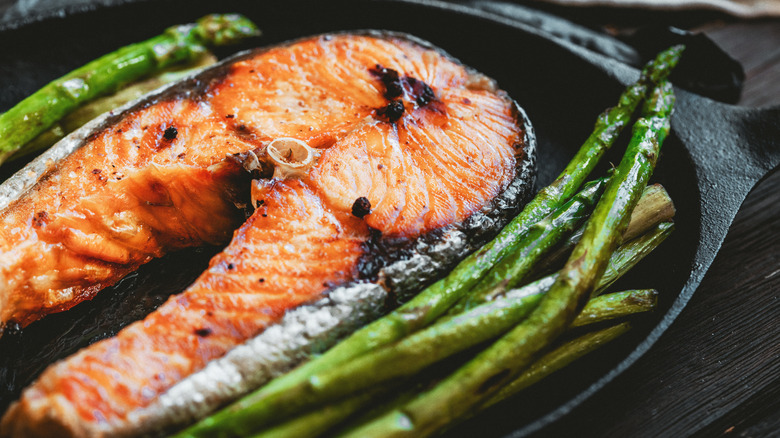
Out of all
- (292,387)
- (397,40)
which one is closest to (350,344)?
(292,387)

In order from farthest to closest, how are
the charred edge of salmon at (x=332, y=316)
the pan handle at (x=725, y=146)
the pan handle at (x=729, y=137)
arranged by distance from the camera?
the pan handle at (x=729, y=137), the pan handle at (x=725, y=146), the charred edge of salmon at (x=332, y=316)

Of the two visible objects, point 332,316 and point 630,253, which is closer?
point 332,316

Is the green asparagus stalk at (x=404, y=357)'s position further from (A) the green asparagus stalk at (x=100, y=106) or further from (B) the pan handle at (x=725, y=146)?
(A) the green asparagus stalk at (x=100, y=106)

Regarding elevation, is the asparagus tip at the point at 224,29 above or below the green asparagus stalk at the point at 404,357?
above

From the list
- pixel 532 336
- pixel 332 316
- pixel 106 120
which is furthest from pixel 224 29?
pixel 532 336

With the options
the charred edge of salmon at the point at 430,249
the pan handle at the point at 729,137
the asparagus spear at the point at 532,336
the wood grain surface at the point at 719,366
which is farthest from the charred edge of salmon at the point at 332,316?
the pan handle at the point at 729,137

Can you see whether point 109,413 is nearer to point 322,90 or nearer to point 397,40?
point 322,90

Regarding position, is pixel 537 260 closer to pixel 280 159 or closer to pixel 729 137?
pixel 280 159
